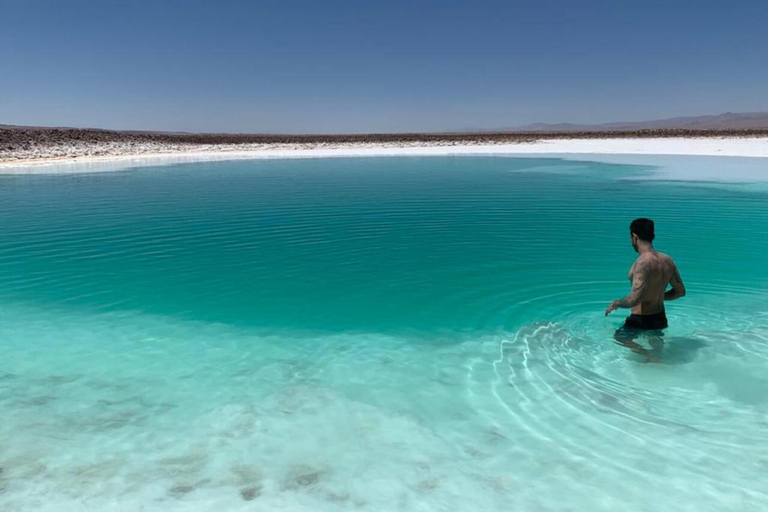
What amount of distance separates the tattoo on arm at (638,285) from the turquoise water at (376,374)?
0.72 metres

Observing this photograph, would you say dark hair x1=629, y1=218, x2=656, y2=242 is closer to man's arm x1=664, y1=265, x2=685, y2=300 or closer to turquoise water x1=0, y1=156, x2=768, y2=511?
man's arm x1=664, y1=265, x2=685, y2=300

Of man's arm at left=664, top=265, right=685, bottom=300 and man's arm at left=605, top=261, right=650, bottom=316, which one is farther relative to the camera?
man's arm at left=664, top=265, right=685, bottom=300

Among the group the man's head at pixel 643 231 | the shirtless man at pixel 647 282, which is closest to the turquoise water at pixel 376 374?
the shirtless man at pixel 647 282

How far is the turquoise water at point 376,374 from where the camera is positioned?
4277 mm

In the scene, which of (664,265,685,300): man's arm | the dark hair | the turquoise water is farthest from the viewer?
(664,265,685,300): man's arm

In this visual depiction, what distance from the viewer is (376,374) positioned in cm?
628

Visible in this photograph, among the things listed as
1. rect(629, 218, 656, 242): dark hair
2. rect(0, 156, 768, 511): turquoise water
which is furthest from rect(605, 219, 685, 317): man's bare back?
rect(0, 156, 768, 511): turquoise water

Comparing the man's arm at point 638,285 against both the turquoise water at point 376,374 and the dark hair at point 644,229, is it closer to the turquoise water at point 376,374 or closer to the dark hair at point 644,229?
the dark hair at point 644,229

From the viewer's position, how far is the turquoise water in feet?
14.0

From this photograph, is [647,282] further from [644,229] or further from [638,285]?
[644,229]

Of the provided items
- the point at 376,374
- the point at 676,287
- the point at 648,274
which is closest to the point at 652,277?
the point at 648,274

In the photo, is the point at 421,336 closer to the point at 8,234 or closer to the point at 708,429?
the point at 708,429

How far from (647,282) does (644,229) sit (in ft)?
1.89

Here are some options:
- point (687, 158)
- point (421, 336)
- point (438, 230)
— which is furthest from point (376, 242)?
point (687, 158)
